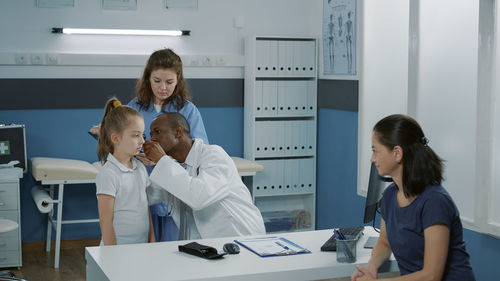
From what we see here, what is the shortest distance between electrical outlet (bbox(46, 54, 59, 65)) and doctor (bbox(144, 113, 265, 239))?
2374 mm

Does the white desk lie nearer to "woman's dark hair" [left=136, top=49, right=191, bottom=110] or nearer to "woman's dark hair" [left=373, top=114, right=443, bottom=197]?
"woman's dark hair" [left=373, top=114, right=443, bottom=197]

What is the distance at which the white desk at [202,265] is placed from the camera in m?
1.97

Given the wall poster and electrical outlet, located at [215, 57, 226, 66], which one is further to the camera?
electrical outlet, located at [215, 57, 226, 66]

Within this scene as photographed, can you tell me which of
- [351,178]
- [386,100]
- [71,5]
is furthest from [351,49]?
[71,5]

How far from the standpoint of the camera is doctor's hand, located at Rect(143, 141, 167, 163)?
8.29ft

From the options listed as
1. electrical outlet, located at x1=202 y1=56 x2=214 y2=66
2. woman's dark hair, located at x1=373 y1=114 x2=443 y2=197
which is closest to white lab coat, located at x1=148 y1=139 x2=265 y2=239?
woman's dark hair, located at x1=373 y1=114 x2=443 y2=197

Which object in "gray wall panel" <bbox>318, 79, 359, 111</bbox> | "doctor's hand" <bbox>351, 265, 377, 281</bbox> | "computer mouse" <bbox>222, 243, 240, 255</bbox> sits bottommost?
"doctor's hand" <bbox>351, 265, 377, 281</bbox>

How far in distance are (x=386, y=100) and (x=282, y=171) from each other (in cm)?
129

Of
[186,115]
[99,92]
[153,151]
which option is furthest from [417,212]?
[99,92]

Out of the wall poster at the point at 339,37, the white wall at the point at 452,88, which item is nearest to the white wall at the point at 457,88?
the white wall at the point at 452,88

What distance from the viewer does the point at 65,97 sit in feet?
15.7

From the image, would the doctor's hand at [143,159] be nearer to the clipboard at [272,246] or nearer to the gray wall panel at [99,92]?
the clipboard at [272,246]

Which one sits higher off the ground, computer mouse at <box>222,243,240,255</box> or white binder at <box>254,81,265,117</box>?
white binder at <box>254,81,265,117</box>

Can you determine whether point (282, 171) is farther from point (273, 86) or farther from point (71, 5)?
point (71, 5)
